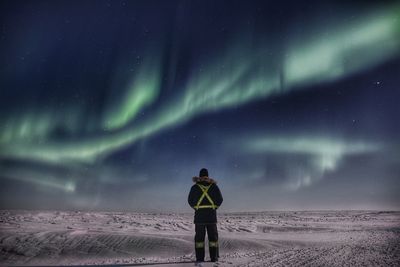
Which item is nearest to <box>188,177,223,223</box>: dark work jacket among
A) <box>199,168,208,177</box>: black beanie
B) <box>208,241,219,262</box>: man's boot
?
<box>199,168,208,177</box>: black beanie

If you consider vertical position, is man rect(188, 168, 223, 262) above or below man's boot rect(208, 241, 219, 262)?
above

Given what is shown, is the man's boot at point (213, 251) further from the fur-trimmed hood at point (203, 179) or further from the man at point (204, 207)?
the fur-trimmed hood at point (203, 179)

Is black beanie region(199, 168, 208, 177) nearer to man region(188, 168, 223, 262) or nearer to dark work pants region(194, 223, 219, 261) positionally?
man region(188, 168, 223, 262)

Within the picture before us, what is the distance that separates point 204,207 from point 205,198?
0.75 ft

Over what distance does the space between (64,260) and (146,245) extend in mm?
3201

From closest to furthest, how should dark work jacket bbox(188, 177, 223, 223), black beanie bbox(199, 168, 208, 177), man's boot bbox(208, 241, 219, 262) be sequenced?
man's boot bbox(208, 241, 219, 262) < dark work jacket bbox(188, 177, 223, 223) < black beanie bbox(199, 168, 208, 177)

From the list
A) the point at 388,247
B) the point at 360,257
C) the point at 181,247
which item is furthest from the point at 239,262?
the point at 388,247

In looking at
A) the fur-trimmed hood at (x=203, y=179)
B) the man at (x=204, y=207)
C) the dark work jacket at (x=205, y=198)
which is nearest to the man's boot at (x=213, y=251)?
the man at (x=204, y=207)

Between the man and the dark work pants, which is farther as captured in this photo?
the man

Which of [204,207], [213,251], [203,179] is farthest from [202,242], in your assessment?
[203,179]

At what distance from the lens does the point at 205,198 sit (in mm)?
9078

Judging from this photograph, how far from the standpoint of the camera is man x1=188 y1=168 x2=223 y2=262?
8.78 meters

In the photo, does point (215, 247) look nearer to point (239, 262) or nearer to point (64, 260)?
point (239, 262)

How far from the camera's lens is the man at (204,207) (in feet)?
28.8
